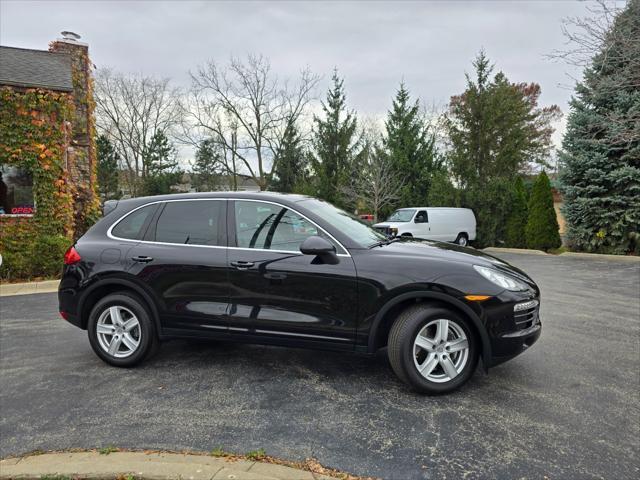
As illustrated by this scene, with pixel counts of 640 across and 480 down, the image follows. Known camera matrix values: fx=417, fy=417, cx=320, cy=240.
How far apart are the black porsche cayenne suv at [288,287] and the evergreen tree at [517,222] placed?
47.0ft

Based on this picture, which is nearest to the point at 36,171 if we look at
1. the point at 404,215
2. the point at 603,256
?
the point at 404,215

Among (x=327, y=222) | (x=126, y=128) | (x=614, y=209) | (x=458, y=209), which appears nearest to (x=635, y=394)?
(x=327, y=222)

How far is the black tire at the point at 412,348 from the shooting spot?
128 inches

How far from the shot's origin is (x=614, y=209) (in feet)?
44.7

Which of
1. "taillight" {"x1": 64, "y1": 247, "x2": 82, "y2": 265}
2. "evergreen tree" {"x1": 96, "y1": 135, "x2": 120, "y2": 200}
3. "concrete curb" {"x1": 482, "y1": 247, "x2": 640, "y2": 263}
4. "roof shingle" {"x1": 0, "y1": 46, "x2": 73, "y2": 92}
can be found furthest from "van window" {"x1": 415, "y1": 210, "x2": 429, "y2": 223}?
"evergreen tree" {"x1": 96, "y1": 135, "x2": 120, "y2": 200}

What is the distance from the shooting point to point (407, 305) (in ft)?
11.2

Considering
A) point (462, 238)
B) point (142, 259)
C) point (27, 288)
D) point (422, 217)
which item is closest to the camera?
point (142, 259)

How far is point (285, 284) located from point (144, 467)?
164 cm

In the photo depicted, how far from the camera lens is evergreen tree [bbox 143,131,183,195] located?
121 ft

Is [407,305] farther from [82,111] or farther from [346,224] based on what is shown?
[82,111]

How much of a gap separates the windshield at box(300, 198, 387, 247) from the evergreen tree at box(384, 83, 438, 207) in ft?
63.6

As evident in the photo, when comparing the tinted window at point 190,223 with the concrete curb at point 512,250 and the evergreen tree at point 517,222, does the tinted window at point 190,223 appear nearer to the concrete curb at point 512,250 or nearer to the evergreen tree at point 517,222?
the concrete curb at point 512,250

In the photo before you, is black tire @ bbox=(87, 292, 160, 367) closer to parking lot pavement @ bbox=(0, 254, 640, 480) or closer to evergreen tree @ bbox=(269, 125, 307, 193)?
parking lot pavement @ bbox=(0, 254, 640, 480)

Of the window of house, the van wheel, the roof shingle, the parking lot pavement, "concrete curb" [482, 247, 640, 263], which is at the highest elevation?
the roof shingle
